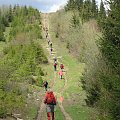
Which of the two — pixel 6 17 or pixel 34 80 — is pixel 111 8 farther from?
pixel 6 17

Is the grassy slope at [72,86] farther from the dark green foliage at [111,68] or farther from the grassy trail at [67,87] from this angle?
the dark green foliage at [111,68]

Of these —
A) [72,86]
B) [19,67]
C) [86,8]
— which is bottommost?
[72,86]

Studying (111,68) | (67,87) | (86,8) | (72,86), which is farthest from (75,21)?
(111,68)

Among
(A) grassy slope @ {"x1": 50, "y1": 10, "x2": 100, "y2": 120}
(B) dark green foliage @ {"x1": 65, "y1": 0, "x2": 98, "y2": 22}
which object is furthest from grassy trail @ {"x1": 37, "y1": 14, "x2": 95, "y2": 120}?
(B) dark green foliage @ {"x1": 65, "y1": 0, "x2": 98, "y2": 22}

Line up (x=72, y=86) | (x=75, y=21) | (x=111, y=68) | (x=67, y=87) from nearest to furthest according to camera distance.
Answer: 1. (x=111, y=68)
2. (x=67, y=87)
3. (x=72, y=86)
4. (x=75, y=21)

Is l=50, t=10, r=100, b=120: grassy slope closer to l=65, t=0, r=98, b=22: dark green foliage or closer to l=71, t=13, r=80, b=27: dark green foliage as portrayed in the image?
l=65, t=0, r=98, b=22: dark green foliage

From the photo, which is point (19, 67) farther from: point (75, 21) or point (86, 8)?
point (86, 8)

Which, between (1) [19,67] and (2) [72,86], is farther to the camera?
(1) [19,67]

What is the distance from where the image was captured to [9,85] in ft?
86.7

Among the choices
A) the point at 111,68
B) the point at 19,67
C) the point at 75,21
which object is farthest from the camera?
the point at 75,21

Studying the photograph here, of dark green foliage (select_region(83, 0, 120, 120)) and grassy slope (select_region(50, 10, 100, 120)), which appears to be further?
grassy slope (select_region(50, 10, 100, 120))

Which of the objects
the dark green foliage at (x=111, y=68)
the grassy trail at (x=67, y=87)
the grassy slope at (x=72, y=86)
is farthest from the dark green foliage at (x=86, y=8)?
the dark green foliage at (x=111, y=68)

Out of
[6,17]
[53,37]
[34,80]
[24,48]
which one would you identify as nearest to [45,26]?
[6,17]

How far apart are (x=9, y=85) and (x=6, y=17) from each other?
8791 cm
